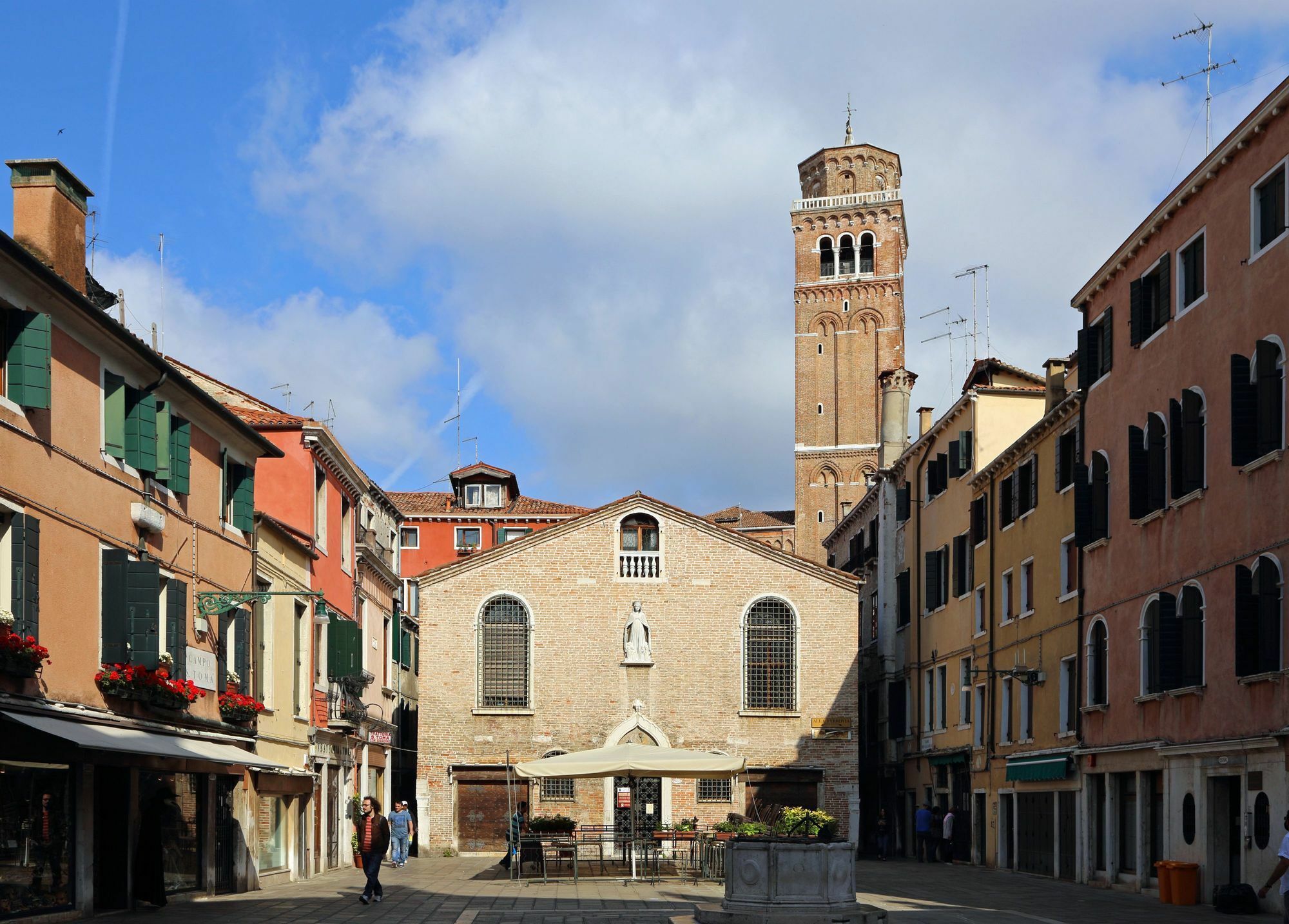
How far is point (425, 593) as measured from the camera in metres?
42.0

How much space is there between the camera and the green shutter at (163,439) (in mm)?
21328

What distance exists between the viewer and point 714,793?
4091 centimetres

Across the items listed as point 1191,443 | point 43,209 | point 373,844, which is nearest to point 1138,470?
point 1191,443

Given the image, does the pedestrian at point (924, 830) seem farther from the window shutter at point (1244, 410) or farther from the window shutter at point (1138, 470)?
the window shutter at point (1244, 410)

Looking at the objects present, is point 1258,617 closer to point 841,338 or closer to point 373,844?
point 373,844

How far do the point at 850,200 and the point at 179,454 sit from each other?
78535mm

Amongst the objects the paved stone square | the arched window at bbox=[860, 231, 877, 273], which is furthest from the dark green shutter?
the arched window at bbox=[860, 231, 877, 273]

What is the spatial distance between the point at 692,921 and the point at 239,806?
9584 millimetres

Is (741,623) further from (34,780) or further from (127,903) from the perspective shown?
(34,780)

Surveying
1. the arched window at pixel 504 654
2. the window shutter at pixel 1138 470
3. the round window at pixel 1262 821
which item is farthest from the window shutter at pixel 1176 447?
the arched window at pixel 504 654

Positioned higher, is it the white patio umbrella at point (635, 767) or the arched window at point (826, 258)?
the arched window at point (826, 258)

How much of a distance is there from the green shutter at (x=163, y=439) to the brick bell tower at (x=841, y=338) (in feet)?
223

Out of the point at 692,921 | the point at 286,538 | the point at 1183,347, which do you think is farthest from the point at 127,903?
the point at 1183,347

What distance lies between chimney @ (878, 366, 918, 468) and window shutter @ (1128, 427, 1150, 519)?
81.8 ft
